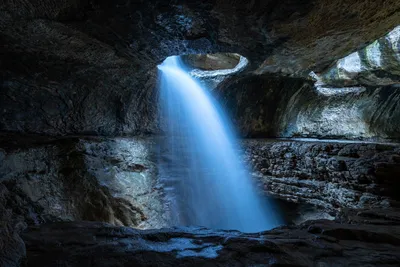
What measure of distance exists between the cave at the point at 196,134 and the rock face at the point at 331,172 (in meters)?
0.03

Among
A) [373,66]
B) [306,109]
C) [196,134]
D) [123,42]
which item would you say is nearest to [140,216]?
[123,42]

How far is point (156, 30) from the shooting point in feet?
14.3

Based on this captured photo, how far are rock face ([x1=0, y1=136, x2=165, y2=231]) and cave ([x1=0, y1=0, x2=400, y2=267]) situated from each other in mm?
27

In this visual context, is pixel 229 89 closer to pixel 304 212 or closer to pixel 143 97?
pixel 143 97

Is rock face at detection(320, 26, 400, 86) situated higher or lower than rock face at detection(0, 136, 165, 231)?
higher

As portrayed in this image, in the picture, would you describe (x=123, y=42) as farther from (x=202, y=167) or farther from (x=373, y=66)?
(x=373, y=66)

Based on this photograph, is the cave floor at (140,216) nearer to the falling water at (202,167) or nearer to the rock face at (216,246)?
the rock face at (216,246)

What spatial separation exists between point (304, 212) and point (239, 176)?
84.7 inches

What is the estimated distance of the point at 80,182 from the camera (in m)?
4.91

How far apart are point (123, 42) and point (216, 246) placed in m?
4.06

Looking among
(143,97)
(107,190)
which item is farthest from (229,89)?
(107,190)

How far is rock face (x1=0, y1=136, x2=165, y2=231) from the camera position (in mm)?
3956

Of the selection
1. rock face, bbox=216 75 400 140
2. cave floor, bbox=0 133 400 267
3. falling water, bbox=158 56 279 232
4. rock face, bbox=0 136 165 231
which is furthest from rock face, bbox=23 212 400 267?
rock face, bbox=216 75 400 140

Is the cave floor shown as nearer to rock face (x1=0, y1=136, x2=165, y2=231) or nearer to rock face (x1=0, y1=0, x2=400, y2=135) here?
rock face (x1=0, y1=136, x2=165, y2=231)
